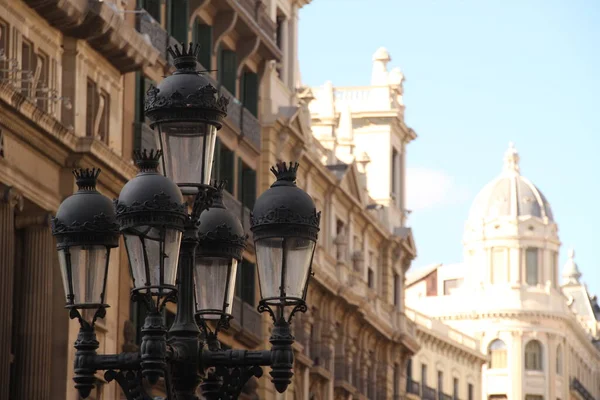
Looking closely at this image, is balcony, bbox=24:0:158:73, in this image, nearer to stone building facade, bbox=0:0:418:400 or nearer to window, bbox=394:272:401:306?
stone building facade, bbox=0:0:418:400

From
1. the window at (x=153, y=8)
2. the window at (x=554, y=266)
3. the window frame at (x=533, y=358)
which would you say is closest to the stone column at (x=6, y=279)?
the window at (x=153, y=8)

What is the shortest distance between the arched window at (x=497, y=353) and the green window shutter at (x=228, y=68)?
6980 cm

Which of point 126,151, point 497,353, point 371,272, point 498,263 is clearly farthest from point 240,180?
point 498,263

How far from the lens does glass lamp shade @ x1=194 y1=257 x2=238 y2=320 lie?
18891mm

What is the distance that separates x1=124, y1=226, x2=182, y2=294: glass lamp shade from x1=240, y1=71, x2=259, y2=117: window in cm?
3765

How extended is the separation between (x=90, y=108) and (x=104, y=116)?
90 centimetres

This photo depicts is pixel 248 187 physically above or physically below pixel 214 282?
above

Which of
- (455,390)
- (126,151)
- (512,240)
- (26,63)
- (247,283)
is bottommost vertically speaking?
(247,283)

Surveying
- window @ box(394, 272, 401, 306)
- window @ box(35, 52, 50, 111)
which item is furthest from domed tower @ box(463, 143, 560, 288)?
window @ box(35, 52, 50, 111)

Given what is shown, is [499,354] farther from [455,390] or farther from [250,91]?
[250,91]

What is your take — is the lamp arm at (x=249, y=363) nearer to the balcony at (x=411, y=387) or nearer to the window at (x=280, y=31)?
the window at (x=280, y=31)

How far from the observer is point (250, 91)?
2175 inches

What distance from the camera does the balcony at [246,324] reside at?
2012 inches

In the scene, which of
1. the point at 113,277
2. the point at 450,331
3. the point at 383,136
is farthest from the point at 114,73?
the point at 450,331
